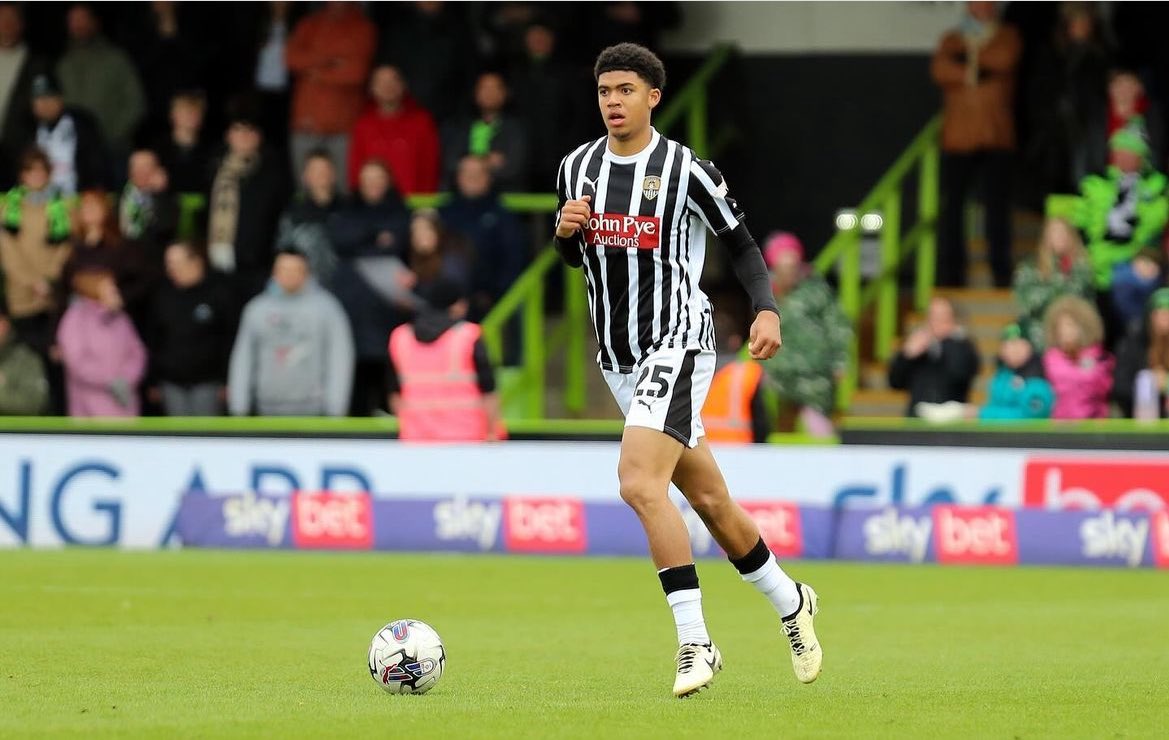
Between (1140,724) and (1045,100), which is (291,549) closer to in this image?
(1045,100)

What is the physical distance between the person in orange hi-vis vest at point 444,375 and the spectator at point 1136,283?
15.5 ft

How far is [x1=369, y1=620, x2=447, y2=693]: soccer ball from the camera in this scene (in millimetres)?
7691

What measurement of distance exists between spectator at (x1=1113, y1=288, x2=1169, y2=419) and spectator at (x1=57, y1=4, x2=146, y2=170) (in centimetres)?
900

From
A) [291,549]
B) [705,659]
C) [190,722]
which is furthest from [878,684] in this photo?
[291,549]

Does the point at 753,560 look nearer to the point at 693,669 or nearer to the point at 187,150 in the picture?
the point at 693,669

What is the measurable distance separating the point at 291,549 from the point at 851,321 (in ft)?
15.8

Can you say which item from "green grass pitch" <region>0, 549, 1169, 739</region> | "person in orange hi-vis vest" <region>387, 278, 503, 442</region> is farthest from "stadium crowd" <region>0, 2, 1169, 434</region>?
"green grass pitch" <region>0, 549, 1169, 739</region>

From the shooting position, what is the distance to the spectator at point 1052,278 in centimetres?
1578

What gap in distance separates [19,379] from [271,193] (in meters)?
2.60

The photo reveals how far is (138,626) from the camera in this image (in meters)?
10.2

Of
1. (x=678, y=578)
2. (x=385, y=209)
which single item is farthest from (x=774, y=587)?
(x=385, y=209)

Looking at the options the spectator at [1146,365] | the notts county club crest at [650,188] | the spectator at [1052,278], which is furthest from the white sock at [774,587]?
the spectator at [1052,278]

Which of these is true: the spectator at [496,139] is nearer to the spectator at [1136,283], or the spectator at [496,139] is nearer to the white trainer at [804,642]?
the spectator at [1136,283]

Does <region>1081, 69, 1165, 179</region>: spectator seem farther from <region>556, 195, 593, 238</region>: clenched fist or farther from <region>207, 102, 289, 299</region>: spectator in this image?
<region>556, 195, 593, 238</region>: clenched fist
